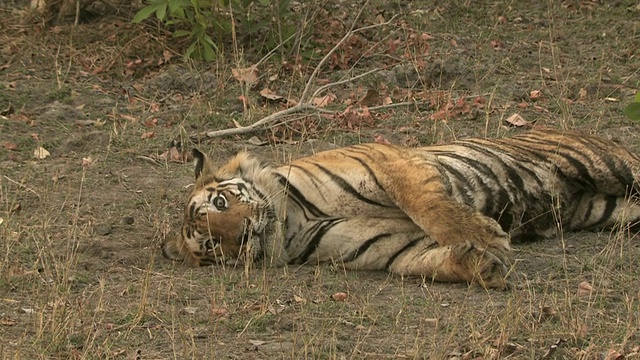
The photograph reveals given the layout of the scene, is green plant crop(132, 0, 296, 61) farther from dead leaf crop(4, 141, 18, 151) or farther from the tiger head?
the tiger head

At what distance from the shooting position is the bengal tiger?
16.0 ft

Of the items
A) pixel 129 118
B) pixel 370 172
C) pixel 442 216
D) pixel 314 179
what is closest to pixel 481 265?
pixel 442 216

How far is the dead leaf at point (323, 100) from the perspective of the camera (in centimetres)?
779

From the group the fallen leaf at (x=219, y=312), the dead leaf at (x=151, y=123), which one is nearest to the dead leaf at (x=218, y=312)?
the fallen leaf at (x=219, y=312)

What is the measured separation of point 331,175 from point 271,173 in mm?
312

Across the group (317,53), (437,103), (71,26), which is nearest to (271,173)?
(437,103)

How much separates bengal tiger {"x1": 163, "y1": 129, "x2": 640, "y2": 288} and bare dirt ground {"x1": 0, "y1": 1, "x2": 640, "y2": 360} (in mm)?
123

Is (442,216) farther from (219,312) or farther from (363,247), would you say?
(219,312)

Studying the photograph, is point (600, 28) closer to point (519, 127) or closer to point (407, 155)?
point (519, 127)

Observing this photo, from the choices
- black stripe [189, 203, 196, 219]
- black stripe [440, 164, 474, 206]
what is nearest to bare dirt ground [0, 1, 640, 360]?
black stripe [189, 203, 196, 219]

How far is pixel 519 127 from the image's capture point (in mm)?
7371

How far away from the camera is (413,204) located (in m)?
4.95

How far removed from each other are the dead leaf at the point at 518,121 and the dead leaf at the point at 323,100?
1.27m

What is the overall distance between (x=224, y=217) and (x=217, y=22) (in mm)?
3421
